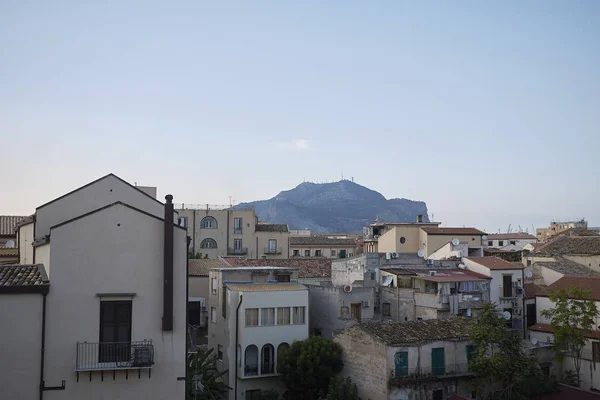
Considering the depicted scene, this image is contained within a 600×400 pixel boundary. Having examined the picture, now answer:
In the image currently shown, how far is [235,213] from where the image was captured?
7550 cm

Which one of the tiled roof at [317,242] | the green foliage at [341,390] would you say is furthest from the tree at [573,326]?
the tiled roof at [317,242]

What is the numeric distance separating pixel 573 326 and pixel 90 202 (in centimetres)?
2773

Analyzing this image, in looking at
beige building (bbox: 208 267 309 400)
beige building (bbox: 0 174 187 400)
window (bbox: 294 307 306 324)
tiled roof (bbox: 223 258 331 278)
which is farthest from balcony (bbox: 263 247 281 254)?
beige building (bbox: 0 174 187 400)

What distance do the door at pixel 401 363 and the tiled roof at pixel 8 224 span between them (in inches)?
1071

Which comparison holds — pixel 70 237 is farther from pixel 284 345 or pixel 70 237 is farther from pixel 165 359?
pixel 284 345

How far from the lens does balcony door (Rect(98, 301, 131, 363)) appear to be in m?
22.1

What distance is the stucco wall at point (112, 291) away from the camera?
2169 cm

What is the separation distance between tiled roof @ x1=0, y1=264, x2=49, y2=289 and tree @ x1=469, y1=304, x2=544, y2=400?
21247 millimetres

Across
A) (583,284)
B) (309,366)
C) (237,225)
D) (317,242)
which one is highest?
(237,225)

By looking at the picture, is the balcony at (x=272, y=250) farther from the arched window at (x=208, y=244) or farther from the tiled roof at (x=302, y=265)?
the tiled roof at (x=302, y=265)

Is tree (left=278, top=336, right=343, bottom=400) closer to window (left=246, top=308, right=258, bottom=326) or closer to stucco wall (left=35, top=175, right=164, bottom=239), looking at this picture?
window (left=246, top=308, right=258, bottom=326)

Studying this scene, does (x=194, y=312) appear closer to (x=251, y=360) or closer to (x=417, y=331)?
(x=251, y=360)

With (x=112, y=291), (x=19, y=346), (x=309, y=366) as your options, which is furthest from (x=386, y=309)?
(x=19, y=346)

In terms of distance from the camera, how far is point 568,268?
52.2 metres
